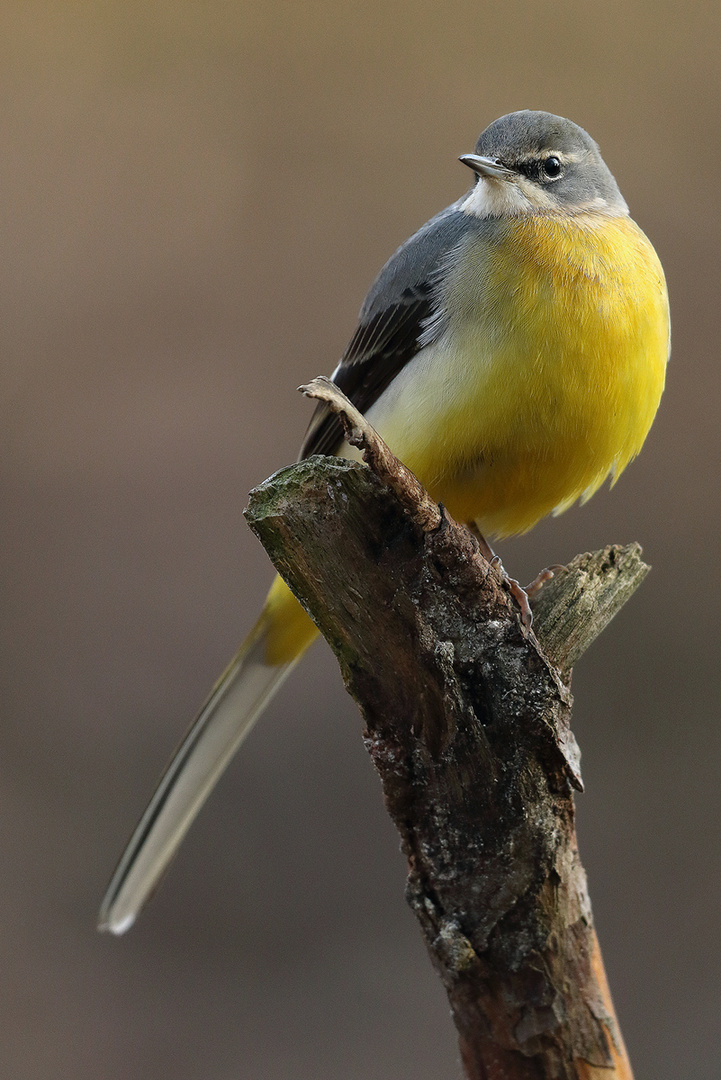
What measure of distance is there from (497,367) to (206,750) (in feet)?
6.60

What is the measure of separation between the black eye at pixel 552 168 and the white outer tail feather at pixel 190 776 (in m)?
2.23

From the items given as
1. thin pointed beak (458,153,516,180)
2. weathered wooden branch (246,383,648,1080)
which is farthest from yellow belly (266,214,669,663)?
weathered wooden branch (246,383,648,1080)

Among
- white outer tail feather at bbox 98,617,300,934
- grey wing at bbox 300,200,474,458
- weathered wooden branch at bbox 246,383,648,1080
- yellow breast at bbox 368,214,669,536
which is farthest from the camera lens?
white outer tail feather at bbox 98,617,300,934

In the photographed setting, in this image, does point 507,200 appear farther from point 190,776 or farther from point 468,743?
point 190,776

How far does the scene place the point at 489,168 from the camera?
4129 mm

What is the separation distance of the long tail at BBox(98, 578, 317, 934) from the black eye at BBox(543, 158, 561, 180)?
2028mm

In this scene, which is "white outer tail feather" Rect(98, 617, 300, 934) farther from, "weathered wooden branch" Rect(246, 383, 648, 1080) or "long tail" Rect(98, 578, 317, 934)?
"weathered wooden branch" Rect(246, 383, 648, 1080)

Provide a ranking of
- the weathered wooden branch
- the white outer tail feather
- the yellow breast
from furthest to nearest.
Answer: the white outer tail feather
the yellow breast
the weathered wooden branch

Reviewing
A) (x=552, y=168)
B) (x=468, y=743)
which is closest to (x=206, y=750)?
(x=468, y=743)

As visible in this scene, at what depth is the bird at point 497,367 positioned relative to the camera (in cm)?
369

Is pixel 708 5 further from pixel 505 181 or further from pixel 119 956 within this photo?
pixel 119 956

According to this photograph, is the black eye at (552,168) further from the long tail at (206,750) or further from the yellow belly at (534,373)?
the long tail at (206,750)

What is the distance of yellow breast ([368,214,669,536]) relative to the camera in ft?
12.0

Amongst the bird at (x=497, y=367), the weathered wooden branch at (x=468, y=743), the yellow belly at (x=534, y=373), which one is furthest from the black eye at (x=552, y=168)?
the weathered wooden branch at (x=468, y=743)
